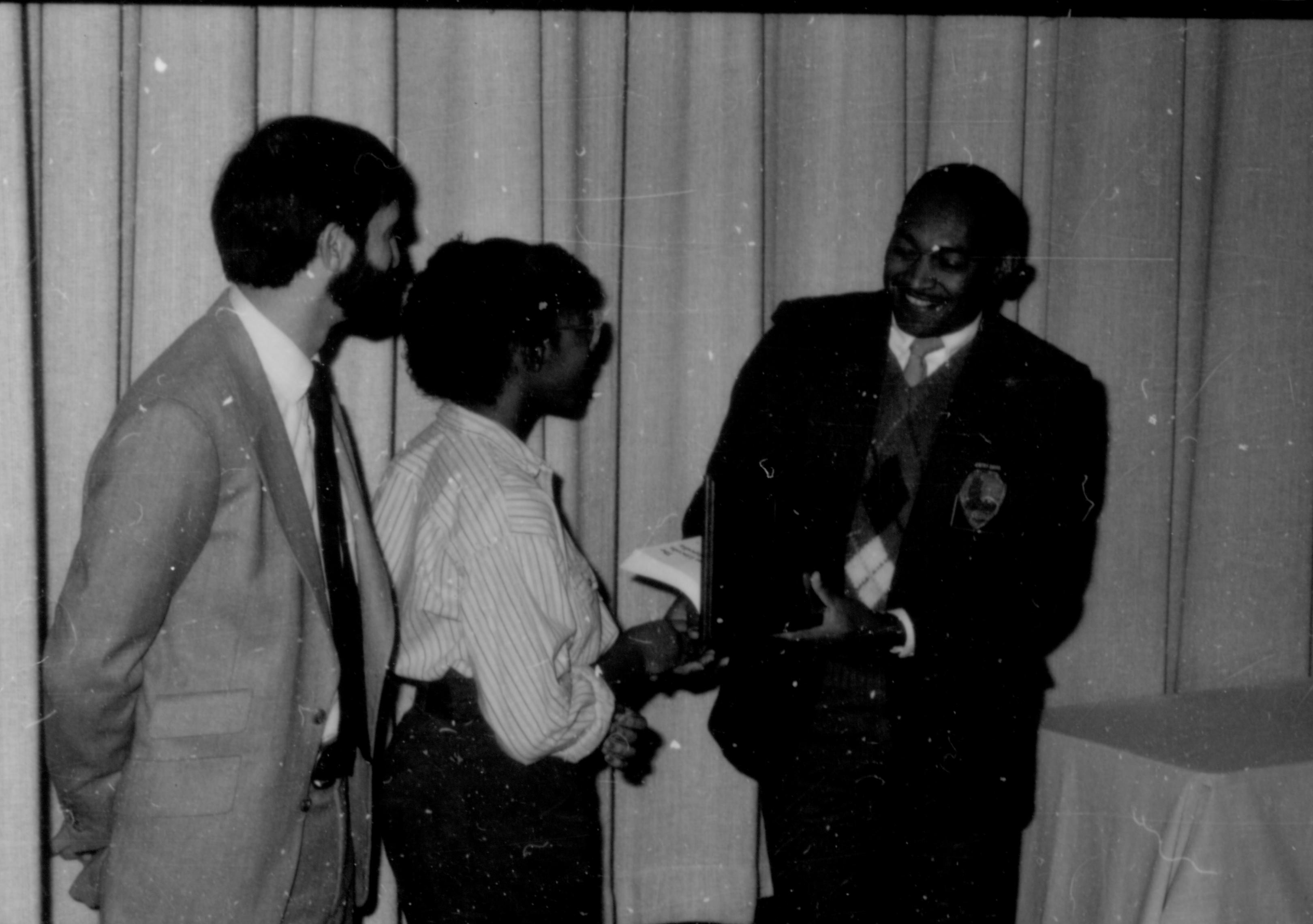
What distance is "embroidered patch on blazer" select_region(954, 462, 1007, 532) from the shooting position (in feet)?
5.41

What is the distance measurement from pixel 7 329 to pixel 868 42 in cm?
162

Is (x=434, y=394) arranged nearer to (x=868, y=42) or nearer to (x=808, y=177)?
(x=808, y=177)

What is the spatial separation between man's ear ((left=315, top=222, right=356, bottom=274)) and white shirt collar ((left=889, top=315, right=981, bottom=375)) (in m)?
0.87

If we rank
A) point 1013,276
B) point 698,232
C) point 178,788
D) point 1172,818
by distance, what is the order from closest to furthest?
1. point 178,788
2. point 1172,818
3. point 1013,276
4. point 698,232

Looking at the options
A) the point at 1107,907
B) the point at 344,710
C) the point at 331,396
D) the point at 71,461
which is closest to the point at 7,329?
the point at 71,461

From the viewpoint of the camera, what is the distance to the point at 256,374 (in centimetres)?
119

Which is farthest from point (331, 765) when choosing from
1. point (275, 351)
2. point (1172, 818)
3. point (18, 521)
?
point (1172, 818)

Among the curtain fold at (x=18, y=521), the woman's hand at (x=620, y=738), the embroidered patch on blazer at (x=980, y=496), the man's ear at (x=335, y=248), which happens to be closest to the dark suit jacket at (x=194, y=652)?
the man's ear at (x=335, y=248)

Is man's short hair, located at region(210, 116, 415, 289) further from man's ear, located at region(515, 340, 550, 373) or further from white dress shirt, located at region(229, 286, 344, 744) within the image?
man's ear, located at region(515, 340, 550, 373)

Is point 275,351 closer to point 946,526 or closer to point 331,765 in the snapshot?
point 331,765

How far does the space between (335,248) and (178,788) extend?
24.3 inches

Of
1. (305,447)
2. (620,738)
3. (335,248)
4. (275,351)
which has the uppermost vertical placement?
(335,248)

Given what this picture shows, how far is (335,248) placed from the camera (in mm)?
1270

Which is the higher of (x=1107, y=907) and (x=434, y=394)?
(x=434, y=394)
